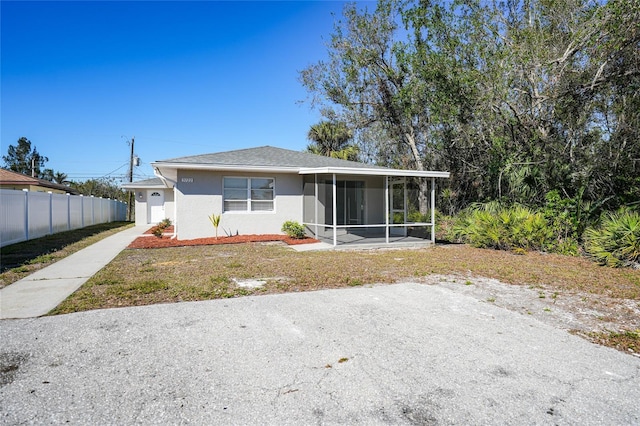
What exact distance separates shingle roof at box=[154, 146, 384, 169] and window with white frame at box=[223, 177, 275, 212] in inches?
27.4

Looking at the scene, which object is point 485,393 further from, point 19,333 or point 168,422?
point 19,333

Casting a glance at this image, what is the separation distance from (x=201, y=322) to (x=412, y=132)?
16.9 m

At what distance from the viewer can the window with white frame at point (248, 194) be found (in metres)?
13.1

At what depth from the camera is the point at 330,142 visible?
2741 cm

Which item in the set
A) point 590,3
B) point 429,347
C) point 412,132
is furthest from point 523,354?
point 412,132

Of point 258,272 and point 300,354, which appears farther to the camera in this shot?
point 258,272

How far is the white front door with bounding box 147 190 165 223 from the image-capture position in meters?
24.1

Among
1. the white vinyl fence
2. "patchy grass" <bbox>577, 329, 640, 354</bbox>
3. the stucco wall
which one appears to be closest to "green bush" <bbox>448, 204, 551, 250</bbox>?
the stucco wall

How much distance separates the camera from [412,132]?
18844mm

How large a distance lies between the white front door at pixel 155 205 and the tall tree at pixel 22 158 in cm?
4001

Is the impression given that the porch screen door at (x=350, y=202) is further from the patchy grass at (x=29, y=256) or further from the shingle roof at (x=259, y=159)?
the patchy grass at (x=29, y=256)

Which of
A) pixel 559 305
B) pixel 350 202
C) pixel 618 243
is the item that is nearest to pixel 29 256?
pixel 350 202

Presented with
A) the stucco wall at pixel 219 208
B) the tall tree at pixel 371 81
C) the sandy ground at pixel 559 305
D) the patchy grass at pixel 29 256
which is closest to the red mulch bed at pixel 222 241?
the stucco wall at pixel 219 208

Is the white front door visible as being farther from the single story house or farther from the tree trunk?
the tree trunk
